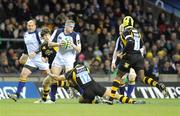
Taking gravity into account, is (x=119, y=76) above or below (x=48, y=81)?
above

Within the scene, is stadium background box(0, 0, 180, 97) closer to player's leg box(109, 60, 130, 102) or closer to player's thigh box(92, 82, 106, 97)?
player's leg box(109, 60, 130, 102)

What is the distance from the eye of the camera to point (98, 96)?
1814cm

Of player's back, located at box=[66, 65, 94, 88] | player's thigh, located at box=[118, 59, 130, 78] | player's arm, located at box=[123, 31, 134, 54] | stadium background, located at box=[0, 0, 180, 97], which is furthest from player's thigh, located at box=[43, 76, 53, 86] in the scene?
stadium background, located at box=[0, 0, 180, 97]

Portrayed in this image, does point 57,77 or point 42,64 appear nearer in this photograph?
point 57,77

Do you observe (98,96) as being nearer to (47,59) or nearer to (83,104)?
(83,104)

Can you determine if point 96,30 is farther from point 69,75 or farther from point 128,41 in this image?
point 69,75

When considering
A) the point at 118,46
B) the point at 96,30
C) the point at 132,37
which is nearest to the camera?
the point at 132,37

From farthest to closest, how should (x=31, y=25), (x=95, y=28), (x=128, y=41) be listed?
(x=95, y=28)
(x=31, y=25)
(x=128, y=41)

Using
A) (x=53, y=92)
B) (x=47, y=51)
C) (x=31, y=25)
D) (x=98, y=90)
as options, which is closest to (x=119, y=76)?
(x=98, y=90)

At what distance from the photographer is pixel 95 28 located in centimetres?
2936

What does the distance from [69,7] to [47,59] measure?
9.73m

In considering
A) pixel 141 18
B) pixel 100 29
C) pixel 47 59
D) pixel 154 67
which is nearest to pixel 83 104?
pixel 47 59

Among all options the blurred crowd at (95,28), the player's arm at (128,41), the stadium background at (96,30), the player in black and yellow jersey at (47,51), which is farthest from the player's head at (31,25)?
the blurred crowd at (95,28)

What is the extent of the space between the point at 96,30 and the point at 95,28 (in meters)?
0.37
